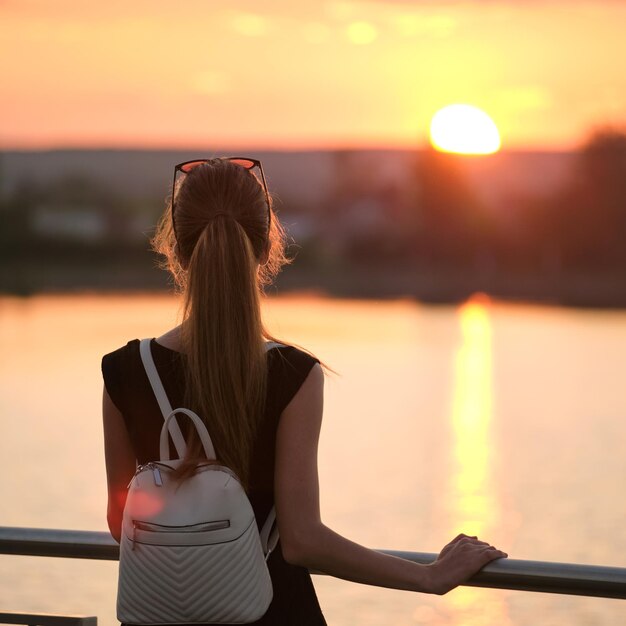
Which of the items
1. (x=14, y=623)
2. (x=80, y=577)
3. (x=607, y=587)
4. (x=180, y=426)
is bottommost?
(x=80, y=577)

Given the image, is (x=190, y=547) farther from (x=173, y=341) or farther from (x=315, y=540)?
(x=173, y=341)

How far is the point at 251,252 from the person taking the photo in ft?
5.71

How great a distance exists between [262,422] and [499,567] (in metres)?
0.37

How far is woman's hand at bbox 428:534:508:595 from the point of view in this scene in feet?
5.63

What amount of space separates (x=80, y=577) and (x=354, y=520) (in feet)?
14.6

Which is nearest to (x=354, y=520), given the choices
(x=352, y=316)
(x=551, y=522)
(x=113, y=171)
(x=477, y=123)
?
(x=551, y=522)

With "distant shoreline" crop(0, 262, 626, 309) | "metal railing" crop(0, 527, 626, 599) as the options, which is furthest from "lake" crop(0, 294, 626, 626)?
"distant shoreline" crop(0, 262, 626, 309)

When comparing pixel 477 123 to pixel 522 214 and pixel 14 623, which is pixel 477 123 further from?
pixel 14 623

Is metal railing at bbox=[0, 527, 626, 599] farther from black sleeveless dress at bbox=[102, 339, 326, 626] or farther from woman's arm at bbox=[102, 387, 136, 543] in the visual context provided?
black sleeveless dress at bbox=[102, 339, 326, 626]

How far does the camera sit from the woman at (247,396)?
1682mm

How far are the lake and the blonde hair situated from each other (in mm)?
358

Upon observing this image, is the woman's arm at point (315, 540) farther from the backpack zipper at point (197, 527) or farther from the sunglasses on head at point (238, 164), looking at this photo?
the sunglasses on head at point (238, 164)

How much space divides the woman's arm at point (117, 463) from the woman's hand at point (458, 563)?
0.45 meters

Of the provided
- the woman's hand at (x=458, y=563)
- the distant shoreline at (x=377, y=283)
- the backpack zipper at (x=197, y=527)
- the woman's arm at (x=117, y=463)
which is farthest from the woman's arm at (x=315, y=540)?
the distant shoreline at (x=377, y=283)
